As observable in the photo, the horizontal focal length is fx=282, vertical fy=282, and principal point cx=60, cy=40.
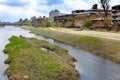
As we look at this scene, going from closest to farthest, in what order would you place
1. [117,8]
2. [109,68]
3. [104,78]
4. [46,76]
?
[46,76] → [104,78] → [109,68] → [117,8]

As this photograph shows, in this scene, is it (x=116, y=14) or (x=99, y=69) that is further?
(x=116, y=14)

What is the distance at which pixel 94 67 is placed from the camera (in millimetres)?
40406

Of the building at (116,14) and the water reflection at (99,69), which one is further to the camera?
the building at (116,14)

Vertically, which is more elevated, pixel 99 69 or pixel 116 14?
pixel 116 14

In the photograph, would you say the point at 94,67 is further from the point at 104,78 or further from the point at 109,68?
the point at 104,78

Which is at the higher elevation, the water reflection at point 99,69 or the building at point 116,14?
the building at point 116,14

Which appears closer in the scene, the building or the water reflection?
the water reflection

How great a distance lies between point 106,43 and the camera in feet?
193

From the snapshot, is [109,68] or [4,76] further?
[109,68]

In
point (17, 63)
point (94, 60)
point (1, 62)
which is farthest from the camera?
point (94, 60)

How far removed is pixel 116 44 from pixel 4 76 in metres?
27.5

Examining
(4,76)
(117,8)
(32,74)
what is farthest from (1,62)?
(117,8)

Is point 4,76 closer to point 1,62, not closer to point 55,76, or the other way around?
point 55,76

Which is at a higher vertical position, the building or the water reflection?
the building
